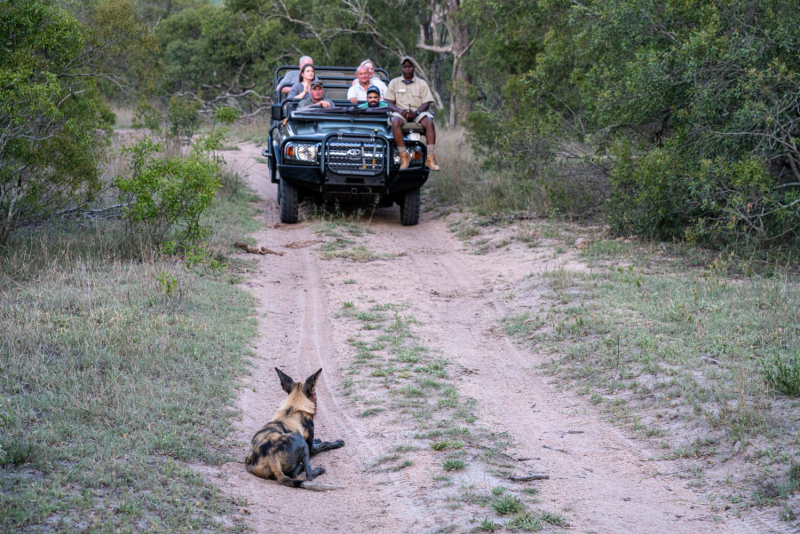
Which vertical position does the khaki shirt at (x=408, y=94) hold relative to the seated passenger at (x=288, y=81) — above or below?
below

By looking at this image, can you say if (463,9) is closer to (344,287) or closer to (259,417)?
(344,287)

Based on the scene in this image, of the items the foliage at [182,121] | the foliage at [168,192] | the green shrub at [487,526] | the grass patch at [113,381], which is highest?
the foliage at [182,121]

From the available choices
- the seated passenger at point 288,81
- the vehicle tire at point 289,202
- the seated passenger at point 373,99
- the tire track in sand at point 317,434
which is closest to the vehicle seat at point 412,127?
the seated passenger at point 373,99

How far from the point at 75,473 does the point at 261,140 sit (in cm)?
1753

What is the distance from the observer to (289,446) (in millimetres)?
4199

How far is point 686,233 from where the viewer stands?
841 cm

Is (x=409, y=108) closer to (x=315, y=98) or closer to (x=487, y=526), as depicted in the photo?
(x=315, y=98)

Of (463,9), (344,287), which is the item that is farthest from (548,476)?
(463,9)

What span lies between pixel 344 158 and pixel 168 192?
113 inches

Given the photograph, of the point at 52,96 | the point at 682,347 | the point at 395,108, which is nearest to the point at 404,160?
the point at 395,108

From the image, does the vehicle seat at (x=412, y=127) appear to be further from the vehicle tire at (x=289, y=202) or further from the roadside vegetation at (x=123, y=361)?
the roadside vegetation at (x=123, y=361)

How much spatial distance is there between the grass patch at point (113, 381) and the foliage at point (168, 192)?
1.17 ft

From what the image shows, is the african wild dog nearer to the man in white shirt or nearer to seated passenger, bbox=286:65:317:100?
the man in white shirt

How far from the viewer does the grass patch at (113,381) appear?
3.42 m
